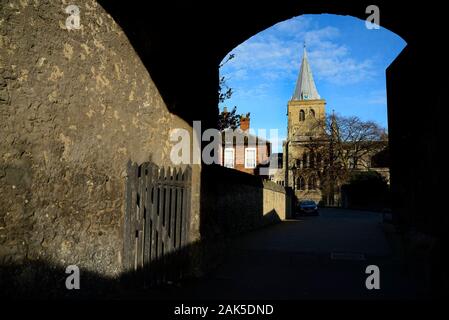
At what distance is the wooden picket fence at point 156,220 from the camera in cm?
448

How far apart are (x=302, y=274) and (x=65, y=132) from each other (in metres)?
4.57

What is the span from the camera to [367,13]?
235 inches

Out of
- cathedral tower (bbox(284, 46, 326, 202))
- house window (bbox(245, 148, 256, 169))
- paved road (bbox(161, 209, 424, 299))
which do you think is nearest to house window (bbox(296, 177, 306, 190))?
cathedral tower (bbox(284, 46, 326, 202))

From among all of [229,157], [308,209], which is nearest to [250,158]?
[229,157]

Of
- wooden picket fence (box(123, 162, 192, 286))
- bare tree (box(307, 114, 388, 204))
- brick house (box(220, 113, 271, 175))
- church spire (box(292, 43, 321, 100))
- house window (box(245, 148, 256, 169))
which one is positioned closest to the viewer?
wooden picket fence (box(123, 162, 192, 286))

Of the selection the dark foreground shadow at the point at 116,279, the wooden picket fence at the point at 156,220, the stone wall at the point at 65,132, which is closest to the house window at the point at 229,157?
the dark foreground shadow at the point at 116,279

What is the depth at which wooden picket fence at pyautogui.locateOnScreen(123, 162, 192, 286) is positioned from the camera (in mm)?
4480

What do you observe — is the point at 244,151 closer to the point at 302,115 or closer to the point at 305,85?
the point at 302,115

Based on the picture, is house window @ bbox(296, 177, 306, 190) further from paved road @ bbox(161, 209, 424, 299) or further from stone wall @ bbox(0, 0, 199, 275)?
stone wall @ bbox(0, 0, 199, 275)

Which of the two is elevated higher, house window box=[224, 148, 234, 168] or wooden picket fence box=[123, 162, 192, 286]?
house window box=[224, 148, 234, 168]

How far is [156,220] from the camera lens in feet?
16.2

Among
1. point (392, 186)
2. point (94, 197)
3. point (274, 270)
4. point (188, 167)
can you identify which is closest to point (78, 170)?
point (94, 197)

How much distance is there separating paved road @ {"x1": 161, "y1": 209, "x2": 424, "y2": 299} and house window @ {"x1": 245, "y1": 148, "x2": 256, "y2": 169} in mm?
25576
